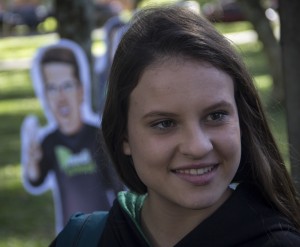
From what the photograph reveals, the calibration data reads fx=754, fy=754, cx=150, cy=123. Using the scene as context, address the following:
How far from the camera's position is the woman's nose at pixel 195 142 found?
1621mm

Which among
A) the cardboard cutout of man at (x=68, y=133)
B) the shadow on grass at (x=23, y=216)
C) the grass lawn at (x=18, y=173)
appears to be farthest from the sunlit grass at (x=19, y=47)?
the cardboard cutout of man at (x=68, y=133)

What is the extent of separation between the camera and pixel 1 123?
12.7m

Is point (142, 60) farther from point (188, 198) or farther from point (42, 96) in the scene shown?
point (42, 96)

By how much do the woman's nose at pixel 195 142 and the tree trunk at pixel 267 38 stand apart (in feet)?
31.0

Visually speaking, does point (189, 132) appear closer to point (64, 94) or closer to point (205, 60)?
point (205, 60)

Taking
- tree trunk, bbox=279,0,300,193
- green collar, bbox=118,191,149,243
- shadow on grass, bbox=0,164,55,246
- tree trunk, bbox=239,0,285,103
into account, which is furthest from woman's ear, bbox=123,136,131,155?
tree trunk, bbox=239,0,285,103

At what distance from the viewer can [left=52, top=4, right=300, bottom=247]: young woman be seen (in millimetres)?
1648

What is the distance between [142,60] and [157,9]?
0.62ft

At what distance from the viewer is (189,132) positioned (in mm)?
1639

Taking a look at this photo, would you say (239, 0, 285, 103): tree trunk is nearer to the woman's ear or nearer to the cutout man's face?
the cutout man's face

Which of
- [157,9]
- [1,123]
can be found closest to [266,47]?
[1,123]

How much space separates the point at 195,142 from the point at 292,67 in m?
0.93

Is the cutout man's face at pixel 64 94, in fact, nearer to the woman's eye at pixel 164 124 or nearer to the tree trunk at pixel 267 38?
the woman's eye at pixel 164 124

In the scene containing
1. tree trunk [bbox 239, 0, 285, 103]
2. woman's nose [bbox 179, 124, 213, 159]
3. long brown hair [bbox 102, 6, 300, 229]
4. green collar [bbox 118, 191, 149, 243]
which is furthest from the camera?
tree trunk [bbox 239, 0, 285, 103]
